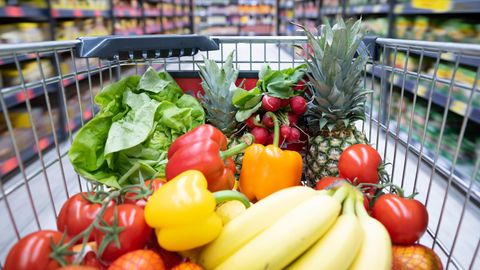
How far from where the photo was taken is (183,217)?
74 centimetres

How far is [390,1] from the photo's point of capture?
3.30 metres

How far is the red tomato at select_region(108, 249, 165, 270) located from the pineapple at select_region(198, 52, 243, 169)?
664mm

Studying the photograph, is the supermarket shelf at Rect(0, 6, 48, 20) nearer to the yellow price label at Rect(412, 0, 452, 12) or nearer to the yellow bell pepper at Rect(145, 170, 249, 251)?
the yellow bell pepper at Rect(145, 170, 249, 251)

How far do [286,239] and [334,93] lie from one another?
2.21 feet

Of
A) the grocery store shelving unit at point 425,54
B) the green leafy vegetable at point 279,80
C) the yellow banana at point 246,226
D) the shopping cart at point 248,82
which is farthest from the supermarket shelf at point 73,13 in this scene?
the yellow banana at point 246,226

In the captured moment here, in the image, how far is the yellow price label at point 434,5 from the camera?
7.66 feet

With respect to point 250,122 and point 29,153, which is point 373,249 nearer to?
point 250,122

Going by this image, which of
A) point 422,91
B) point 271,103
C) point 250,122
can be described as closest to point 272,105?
point 271,103

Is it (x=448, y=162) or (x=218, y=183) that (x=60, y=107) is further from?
(x=448, y=162)

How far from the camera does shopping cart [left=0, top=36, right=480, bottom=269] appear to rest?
0.93 metres

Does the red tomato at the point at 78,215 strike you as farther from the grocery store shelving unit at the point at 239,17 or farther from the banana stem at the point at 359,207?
the grocery store shelving unit at the point at 239,17

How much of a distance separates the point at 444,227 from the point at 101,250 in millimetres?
1783

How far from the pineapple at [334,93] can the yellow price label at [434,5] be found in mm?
1439

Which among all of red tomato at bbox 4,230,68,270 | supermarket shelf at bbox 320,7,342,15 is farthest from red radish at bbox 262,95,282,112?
supermarket shelf at bbox 320,7,342,15
